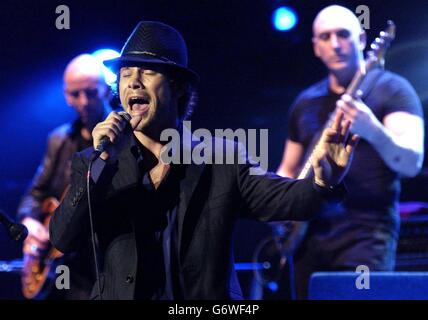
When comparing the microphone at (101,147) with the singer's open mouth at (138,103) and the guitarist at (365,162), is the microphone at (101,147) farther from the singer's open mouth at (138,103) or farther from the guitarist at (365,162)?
the guitarist at (365,162)

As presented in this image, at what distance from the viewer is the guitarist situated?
13.4 feet

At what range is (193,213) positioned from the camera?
104 inches

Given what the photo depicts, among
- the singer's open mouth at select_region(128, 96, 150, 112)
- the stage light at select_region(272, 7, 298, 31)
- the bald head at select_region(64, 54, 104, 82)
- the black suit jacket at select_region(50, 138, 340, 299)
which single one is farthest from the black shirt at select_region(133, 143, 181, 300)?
the stage light at select_region(272, 7, 298, 31)

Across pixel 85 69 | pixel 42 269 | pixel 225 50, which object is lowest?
pixel 42 269

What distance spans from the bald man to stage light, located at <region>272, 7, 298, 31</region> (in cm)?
128

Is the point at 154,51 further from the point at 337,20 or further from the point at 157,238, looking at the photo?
the point at 337,20

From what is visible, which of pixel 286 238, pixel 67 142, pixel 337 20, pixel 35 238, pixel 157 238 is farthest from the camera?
pixel 67 142

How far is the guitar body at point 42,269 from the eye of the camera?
16.1 feet

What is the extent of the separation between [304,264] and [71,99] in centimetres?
199

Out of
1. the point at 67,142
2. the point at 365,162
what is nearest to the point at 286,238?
the point at 365,162

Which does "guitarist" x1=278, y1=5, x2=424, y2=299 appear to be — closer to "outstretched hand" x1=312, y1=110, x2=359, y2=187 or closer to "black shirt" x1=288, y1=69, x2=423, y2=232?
"black shirt" x1=288, y1=69, x2=423, y2=232

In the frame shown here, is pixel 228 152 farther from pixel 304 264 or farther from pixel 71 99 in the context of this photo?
pixel 71 99

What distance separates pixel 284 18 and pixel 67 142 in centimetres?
175

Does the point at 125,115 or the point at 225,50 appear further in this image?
the point at 225,50
